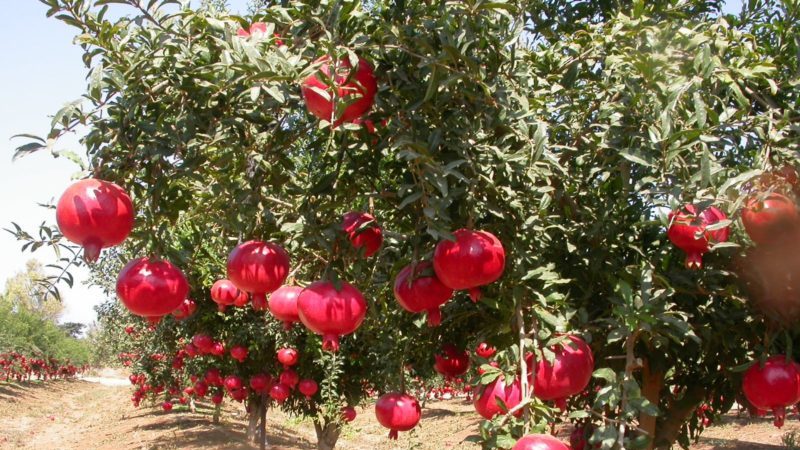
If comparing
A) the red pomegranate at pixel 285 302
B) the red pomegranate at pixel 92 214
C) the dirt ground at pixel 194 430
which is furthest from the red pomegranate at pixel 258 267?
the dirt ground at pixel 194 430

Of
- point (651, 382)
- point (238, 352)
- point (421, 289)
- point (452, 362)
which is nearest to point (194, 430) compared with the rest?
point (238, 352)

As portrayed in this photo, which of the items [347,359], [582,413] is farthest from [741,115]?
[347,359]

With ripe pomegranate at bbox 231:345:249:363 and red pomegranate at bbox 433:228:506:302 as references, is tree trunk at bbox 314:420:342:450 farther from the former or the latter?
red pomegranate at bbox 433:228:506:302

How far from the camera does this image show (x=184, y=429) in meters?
15.8

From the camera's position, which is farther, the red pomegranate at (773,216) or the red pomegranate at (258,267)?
the red pomegranate at (258,267)

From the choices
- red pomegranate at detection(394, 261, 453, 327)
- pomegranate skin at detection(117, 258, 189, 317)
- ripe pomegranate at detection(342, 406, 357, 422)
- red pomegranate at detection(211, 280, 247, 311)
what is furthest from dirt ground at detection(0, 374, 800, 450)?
pomegranate skin at detection(117, 258, 189, 317)

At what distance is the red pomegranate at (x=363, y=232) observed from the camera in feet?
6.01

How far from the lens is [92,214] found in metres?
1.39

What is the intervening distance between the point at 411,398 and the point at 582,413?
927mm

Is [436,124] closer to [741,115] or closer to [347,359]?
[741,115]

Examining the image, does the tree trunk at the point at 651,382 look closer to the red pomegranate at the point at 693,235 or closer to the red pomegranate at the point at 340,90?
the red pomegranate at the point at 693,235

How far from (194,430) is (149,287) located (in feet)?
49.4

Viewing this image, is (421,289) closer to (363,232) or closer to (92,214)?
(363,232)

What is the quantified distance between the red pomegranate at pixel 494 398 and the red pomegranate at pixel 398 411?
Answer: 21.1 inches
